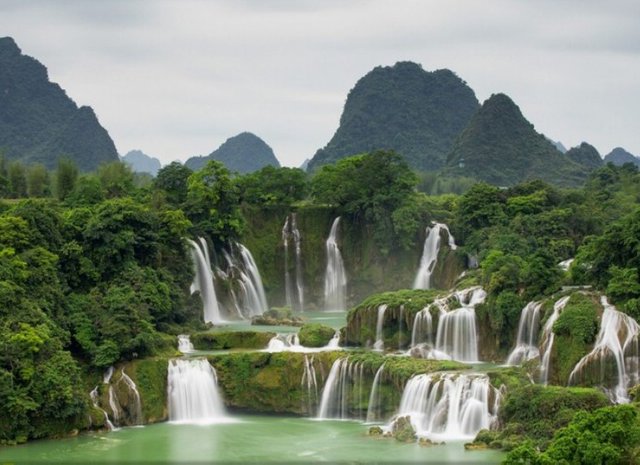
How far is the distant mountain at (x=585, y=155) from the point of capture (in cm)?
9019

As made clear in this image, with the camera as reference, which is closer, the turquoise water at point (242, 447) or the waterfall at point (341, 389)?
the turquoise water at point (242, 447)

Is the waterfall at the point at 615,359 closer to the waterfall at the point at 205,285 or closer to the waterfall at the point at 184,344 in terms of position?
the waterfall at the point at 184,344

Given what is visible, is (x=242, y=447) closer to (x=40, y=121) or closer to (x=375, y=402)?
(x=375, y=402)

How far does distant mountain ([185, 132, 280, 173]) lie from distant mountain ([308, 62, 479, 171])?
1101 inches

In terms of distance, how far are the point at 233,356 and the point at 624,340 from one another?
10.8 m

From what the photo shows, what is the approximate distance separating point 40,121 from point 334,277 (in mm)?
66301

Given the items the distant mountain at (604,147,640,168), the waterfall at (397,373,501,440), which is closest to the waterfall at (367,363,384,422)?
the waterfall at (397,373,501,440)

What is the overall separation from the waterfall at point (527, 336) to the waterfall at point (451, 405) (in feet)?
11.0

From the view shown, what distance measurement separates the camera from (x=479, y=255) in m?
39.3

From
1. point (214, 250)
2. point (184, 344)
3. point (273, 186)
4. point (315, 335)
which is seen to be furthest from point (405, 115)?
point (184, 344)

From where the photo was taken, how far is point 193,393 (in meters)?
29.3

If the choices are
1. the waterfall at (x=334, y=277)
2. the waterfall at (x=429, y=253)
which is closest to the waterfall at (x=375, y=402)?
the waterfall at (x=429, y=253)

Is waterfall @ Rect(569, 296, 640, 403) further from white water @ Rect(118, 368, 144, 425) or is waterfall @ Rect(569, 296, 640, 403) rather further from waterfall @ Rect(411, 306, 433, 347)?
white water @ Rect(118, 368, 144, 425)

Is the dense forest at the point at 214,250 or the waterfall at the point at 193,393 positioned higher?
the dense forest at the point at 214,250
